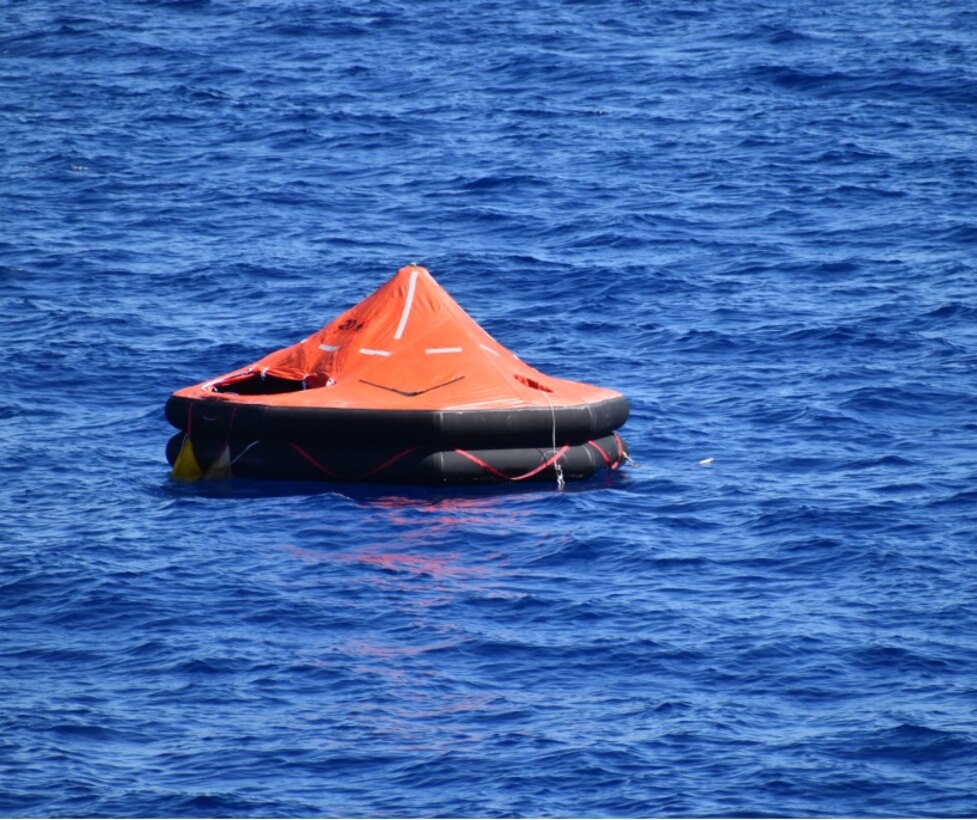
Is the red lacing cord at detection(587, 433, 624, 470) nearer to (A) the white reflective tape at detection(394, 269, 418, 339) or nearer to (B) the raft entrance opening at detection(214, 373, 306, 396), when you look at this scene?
(A) the white reflective tape at detection(394, 269, 418, 339)

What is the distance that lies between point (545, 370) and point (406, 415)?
7231 millimetres

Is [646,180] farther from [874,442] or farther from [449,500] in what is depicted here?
[449,500]

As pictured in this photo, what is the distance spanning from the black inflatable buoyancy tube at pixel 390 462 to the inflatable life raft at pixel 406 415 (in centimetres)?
1

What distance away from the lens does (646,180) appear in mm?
42375

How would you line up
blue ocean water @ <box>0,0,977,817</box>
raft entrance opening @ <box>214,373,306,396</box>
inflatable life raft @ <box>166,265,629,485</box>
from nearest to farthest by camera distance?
blue ocean water @ <box>0,0,977,817</box>
inflatable life raft @ <box>166,265,629,485</box>
raft entrance opening @ <box>214,373,306,396</box>

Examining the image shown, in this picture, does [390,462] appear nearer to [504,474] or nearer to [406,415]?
[406,415]

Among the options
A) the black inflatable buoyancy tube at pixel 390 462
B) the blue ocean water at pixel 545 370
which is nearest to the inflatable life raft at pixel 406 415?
the black inflatable buoyancy tube at pixel 390 462

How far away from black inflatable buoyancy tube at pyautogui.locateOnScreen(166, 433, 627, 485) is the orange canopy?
0.62 m

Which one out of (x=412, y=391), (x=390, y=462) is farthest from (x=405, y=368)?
(x=390, y=462)

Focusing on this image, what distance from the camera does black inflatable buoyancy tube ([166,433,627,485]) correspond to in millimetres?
22859

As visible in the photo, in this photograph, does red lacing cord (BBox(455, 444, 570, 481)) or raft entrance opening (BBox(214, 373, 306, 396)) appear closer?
red lacing cord (BBox(455, 444, 570, 481))

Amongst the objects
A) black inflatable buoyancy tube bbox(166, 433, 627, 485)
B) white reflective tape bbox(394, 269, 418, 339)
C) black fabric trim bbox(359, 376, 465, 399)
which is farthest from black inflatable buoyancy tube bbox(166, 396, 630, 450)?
white reflective tape bbox(394, 269, 418, 339)

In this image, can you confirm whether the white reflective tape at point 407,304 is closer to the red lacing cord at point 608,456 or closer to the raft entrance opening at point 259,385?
the raft entrance opening at point 259,385

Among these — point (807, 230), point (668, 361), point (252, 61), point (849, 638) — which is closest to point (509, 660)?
point (849, 638)
